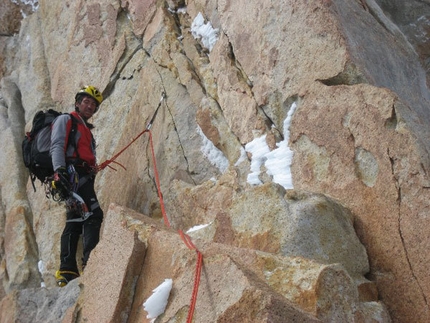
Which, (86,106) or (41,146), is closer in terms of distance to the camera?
(41,146)

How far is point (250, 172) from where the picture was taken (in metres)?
7.36

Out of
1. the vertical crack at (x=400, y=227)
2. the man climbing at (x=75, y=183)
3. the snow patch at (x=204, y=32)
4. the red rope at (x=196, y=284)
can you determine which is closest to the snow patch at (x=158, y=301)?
the red rope at (x=196, y=284)

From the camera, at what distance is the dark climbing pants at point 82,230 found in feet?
27.5

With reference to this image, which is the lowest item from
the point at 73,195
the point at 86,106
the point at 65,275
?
the point at 65,275

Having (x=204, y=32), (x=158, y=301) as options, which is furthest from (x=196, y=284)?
(x=204, y=32)

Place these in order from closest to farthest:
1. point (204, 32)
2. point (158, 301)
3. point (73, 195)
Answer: point (158, 301) → point (73, 195) → point (204, 32)

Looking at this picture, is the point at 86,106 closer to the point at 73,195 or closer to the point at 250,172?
the point at 73,195

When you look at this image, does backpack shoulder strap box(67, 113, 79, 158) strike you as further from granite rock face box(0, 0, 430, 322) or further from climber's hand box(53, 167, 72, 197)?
granite rock face box(0, 0, 430, 322)

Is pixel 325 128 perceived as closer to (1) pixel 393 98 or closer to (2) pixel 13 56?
(1) pixel 393 98

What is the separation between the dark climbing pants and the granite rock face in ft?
2.51

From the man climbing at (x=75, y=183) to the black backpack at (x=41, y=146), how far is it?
15cm

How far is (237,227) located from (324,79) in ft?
6.63

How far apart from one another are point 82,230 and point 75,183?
0.86 m

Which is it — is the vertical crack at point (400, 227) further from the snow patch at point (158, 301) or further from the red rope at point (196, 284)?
the snow patch at point (158, 301)
